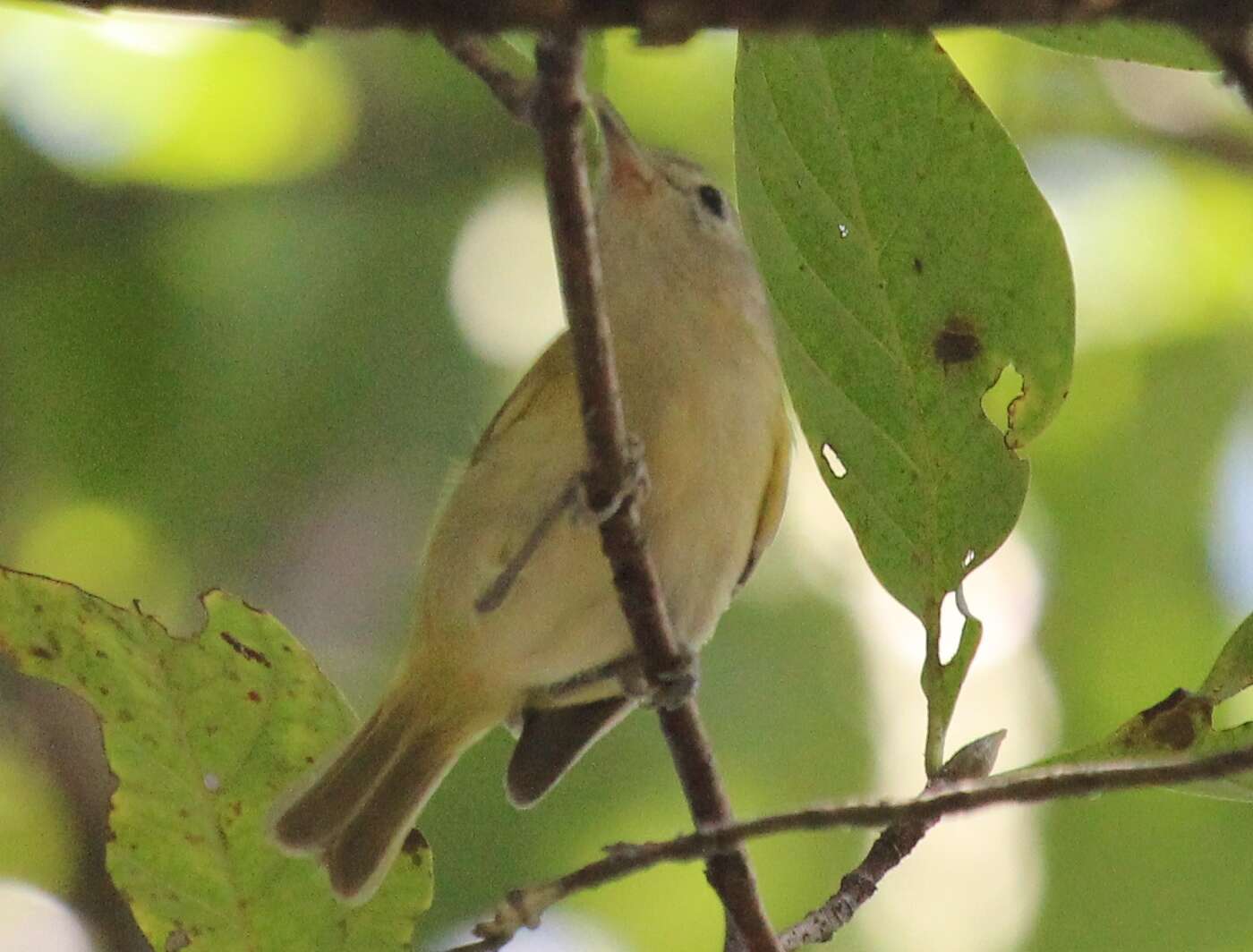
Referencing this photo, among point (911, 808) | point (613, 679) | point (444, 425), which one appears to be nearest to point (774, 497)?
point (613, 679)

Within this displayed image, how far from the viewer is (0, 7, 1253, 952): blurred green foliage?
4.34 m

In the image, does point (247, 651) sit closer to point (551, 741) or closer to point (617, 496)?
point (617, 496)

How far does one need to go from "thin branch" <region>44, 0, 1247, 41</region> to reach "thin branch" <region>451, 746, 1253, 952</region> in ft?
1.59

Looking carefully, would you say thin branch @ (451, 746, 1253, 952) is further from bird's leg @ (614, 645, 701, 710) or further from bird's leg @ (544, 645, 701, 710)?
bird's leg @ (544, 645, 701, 710)

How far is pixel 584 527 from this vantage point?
2740 millimetres

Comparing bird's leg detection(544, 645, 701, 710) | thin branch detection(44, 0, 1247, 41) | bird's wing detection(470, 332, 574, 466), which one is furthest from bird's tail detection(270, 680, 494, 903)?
thin branch detection(44, 0, 1247, 41)

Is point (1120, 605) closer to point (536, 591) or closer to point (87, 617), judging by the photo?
point (536, 591)

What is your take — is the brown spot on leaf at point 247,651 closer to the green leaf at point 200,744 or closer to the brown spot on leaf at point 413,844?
the green leaf at point 200,744

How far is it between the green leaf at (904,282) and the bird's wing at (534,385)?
88 centimetres

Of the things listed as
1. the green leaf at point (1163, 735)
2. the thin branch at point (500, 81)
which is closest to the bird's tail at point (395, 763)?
the green leaf at point (1163, 735)

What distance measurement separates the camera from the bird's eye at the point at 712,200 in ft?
11.1

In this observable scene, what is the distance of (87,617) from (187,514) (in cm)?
248

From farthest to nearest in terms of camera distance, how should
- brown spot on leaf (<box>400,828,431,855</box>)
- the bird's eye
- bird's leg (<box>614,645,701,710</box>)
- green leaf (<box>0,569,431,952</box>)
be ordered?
the bird's eye
brown spot on leaf (<box>400,828,431,855</box>)
green leaf (<box>0,569,431,952</box>)
bird's leg (<box>614,645,701,710</box>)

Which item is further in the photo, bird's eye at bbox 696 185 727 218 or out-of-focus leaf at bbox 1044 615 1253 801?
bird's eye at bbox 696 185 727 218
